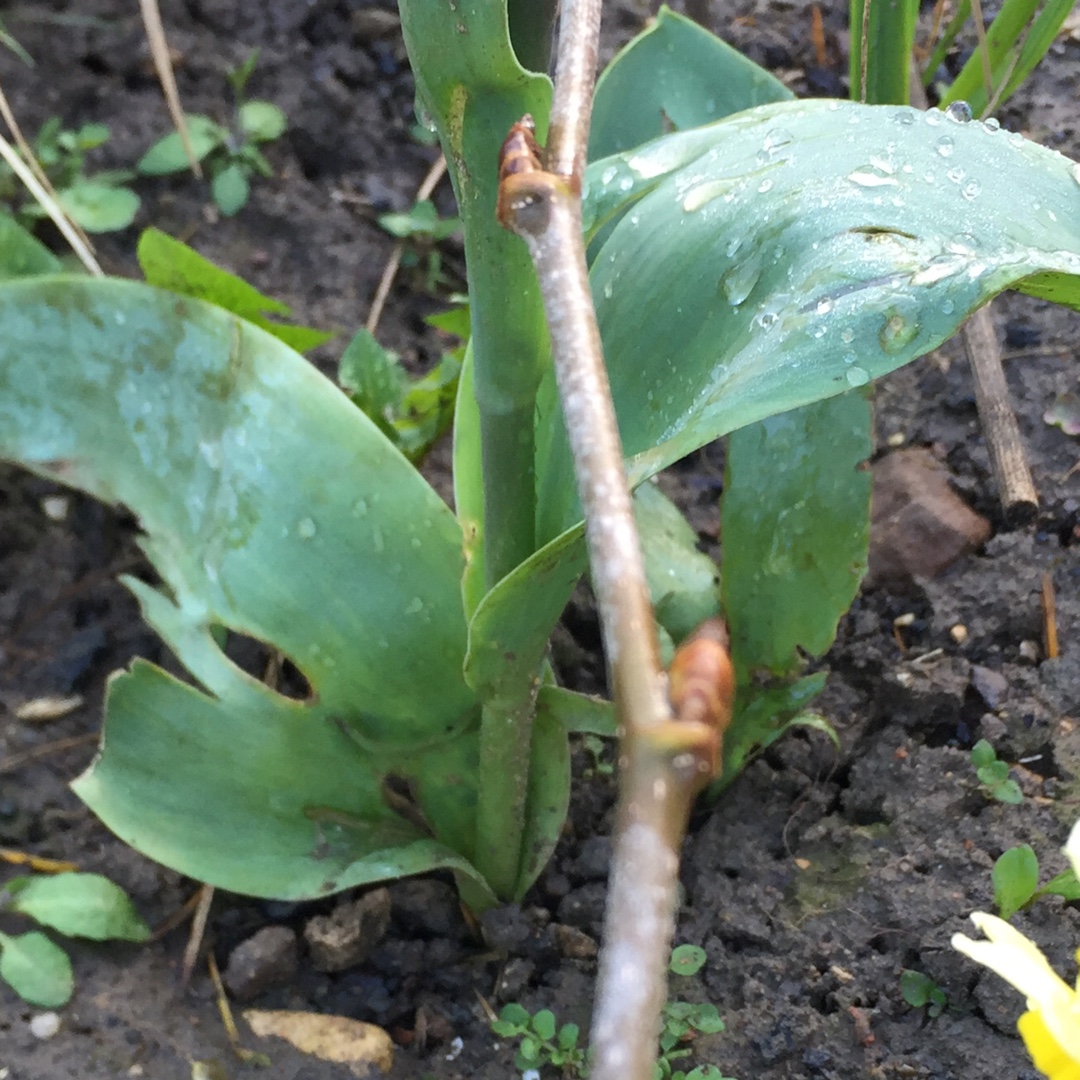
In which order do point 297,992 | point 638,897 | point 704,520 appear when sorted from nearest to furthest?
point 638,897 < point 297,992 < point 704,520

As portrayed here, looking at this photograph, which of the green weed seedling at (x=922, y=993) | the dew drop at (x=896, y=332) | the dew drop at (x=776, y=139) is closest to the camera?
the dew drop at (x=896, y=332)

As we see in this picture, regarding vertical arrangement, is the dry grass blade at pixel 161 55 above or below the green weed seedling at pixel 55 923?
above

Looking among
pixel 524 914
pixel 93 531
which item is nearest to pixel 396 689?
pixel 524 914

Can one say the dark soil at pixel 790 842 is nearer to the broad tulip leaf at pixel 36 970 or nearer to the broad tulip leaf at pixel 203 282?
the broad tulip leaf at pixel 36 970

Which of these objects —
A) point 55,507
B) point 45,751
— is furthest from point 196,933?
point 55,507

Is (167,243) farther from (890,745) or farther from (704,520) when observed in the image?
(890,745)

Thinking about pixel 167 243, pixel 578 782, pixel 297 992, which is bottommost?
pixel 297 992

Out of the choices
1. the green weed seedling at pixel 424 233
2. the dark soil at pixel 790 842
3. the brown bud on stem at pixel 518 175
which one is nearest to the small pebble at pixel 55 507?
the dark soil at pixel 790 842

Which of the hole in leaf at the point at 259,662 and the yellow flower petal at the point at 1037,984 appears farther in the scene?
the hole in leaf at the point at 259,662
